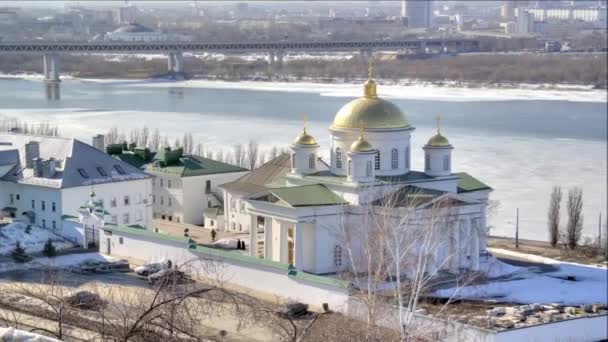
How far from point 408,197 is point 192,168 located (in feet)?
15.4

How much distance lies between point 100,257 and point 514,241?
18.4 ft


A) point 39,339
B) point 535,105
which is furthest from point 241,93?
point 39,339

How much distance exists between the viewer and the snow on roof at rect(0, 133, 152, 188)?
52.3 ft

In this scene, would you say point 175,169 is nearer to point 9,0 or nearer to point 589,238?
point 589,238

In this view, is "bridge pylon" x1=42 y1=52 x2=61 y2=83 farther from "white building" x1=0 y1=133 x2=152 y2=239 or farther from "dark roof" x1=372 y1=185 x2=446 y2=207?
"dark roof" x1=372 y1=185 x2=446 y2=207

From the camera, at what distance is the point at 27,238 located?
1486cm

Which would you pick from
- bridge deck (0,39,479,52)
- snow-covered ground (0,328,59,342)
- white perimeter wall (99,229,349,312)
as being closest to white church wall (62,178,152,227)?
white perimeter wall (99,229,349,312)

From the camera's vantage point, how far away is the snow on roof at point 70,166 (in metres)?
15.9

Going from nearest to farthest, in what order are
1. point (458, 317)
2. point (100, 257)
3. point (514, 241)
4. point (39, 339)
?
point (39, 339)
point (458, 317)
point (100, 257)
point (514, 241)

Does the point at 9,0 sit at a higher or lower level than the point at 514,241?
higher

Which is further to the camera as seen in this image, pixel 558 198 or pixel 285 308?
pixel 558 198

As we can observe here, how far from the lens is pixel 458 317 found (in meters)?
11.8

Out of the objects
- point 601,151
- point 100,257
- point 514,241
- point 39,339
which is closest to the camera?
point 39,339

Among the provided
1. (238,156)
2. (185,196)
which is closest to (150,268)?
(185,196)
